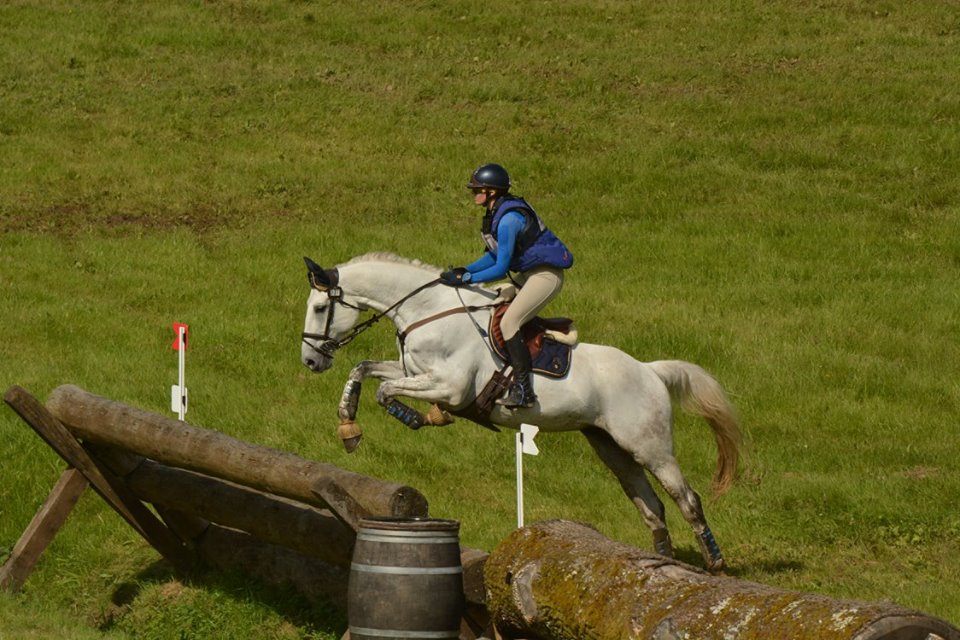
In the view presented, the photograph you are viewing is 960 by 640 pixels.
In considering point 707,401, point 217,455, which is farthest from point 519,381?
point 217,455

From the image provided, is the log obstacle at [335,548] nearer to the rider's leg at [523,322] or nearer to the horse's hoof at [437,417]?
the horse's hoof at [437,417]

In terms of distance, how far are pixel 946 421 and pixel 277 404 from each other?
23.3 ft

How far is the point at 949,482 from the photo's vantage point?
13289 millimetres

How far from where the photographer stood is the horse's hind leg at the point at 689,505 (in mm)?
11195

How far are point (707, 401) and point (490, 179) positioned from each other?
2587mm

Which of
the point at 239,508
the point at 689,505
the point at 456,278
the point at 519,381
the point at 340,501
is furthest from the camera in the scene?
the point at 689,505

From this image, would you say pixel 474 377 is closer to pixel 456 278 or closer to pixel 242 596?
pixel 456 278

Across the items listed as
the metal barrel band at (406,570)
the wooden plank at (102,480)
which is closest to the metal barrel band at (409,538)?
the metal barrel band at (406,570)

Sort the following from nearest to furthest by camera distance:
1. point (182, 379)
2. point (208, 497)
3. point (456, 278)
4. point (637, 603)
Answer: point (637, 603) → point (208, 497) → point (456, 278) → point (182, 379)

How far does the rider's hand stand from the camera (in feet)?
37.0

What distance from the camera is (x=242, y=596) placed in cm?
1059

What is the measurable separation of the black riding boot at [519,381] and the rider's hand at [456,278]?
0.67 m

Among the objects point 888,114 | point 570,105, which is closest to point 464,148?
point 570,105

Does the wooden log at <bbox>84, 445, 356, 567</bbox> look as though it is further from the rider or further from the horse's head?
the rider
